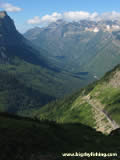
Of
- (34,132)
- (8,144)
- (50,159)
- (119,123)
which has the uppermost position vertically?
(119,123)

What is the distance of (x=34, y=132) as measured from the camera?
144 ft

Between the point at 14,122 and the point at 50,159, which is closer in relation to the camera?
the point at 50,159

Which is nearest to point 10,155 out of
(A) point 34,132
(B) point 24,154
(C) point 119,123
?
(B) point 24,154

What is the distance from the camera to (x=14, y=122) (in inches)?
1845

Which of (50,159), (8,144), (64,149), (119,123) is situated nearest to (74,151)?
(64,149)

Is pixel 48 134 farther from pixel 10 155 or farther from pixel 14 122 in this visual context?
pixel 10 155

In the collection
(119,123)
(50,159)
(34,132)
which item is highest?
(119,123)

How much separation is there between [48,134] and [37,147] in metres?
6.42

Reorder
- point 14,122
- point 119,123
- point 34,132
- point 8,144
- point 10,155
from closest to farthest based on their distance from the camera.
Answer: point 10,155
point 8,144
point 34,132
point 14,122
point 119,123

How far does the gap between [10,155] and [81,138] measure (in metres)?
19.6

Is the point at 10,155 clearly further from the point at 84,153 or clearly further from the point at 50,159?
the point at 84,153

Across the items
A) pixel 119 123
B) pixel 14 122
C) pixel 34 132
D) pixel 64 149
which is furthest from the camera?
pixel 119 123

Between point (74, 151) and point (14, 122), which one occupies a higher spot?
point (14, 122)

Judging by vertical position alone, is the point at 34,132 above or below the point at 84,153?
above
